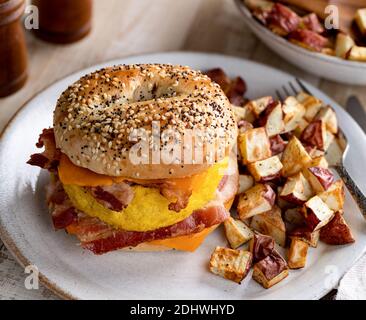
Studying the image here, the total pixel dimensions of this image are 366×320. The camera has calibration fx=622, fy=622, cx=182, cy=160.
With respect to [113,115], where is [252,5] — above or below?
below

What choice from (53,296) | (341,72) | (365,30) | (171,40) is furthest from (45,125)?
(365,30)

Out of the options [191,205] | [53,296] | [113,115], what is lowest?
[53,296]

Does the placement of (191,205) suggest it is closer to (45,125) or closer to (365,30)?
(45,125)

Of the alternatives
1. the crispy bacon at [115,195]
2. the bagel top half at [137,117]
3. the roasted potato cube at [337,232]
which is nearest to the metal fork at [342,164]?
the roasted potato cube at [337,232]

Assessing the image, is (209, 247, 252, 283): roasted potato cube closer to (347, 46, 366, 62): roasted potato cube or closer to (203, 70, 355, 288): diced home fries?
(203, 70, 355, 288): diced home fries
